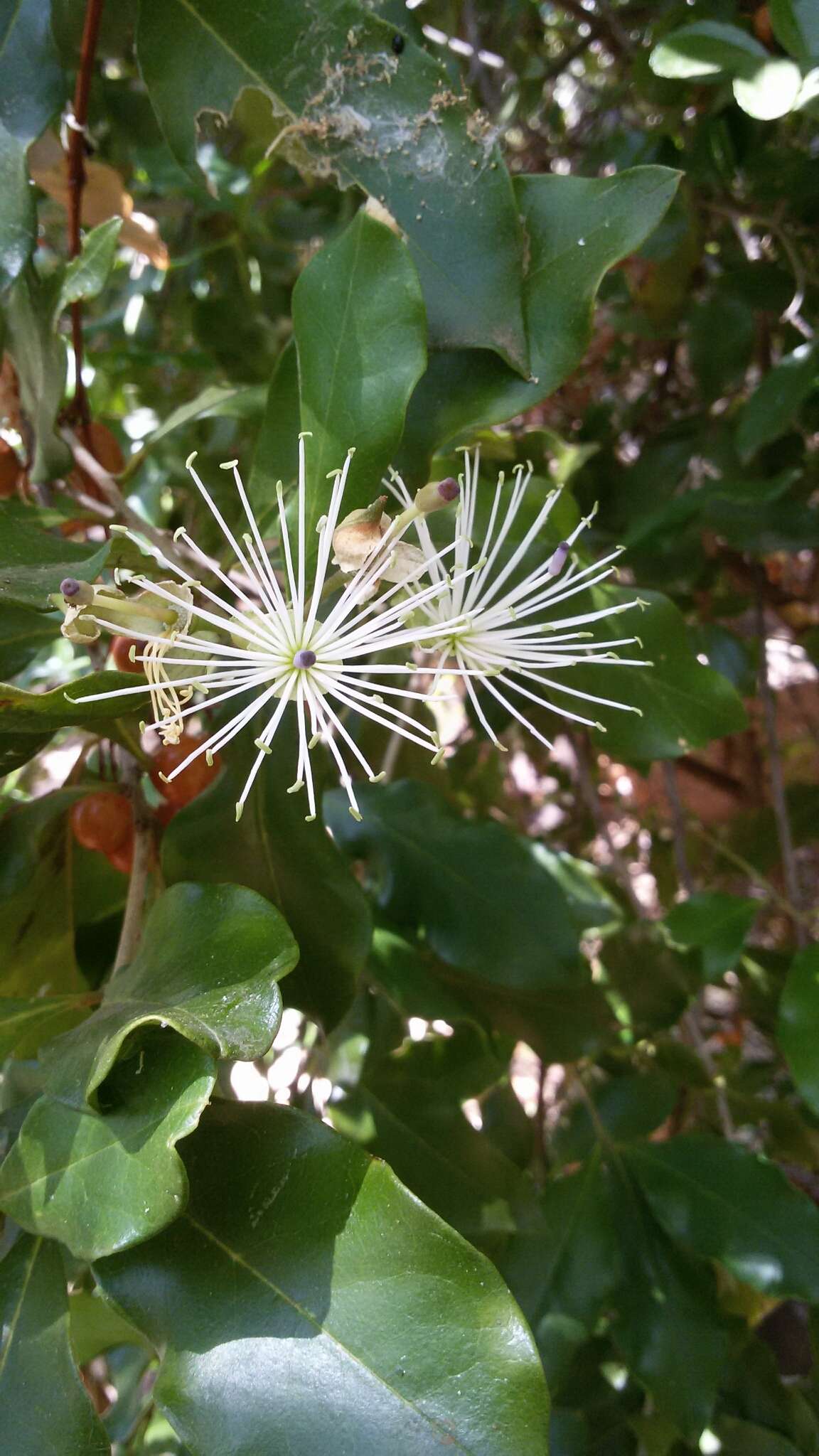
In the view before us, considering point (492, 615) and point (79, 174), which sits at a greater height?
point (79, 174)

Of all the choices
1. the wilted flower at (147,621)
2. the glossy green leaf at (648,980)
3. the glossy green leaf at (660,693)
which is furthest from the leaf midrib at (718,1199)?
the wilted flower at (147,621)

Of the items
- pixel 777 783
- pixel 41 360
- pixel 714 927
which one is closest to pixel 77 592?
pixel 41 360

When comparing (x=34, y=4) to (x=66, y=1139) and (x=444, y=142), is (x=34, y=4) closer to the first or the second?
(x=444, y=142)

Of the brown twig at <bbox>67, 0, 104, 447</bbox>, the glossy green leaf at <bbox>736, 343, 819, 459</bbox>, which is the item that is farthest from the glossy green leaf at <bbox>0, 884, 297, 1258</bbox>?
the glossy green leaf at <bbox>736, 343, 819, 459</bbox>

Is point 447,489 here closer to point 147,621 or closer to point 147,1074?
point 147,621

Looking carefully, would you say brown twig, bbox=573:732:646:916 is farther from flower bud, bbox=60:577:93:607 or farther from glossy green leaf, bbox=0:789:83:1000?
flower bud, bbox=60:577:93:607

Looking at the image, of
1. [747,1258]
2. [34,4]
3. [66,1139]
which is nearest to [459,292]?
[34,4]
